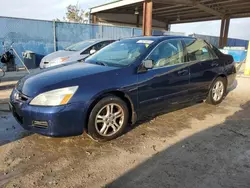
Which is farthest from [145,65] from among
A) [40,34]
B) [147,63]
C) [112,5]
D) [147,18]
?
[112,5]

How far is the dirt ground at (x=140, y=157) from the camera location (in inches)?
95.7

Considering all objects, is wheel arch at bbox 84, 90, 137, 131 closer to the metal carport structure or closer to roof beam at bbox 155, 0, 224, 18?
the metal carport structure

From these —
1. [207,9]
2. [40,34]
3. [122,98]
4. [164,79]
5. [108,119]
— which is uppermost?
[207,9]

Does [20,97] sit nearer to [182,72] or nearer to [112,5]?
[182,72]

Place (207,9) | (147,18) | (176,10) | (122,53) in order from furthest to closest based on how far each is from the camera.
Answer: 1. (176,10)
2. (207,9)
3. (147,18)
4. (122,53)

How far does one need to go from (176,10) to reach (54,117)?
847 inches

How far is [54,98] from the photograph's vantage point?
112 inches

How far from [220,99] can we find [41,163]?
4235 mm

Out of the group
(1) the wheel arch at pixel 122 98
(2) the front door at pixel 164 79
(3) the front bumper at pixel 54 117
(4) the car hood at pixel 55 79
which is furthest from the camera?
(2) the front door at pixel 164 79

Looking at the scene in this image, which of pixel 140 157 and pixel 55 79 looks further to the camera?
pixel 55 79

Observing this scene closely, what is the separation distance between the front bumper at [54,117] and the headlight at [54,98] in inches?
2.1

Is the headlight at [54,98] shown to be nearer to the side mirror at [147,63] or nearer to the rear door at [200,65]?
the side mirror at [147,63]

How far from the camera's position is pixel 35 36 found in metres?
11.6

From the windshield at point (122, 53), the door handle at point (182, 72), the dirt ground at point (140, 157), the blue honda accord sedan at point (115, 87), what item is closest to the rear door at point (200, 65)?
the blue honda accord sedan at point (115, 87)
